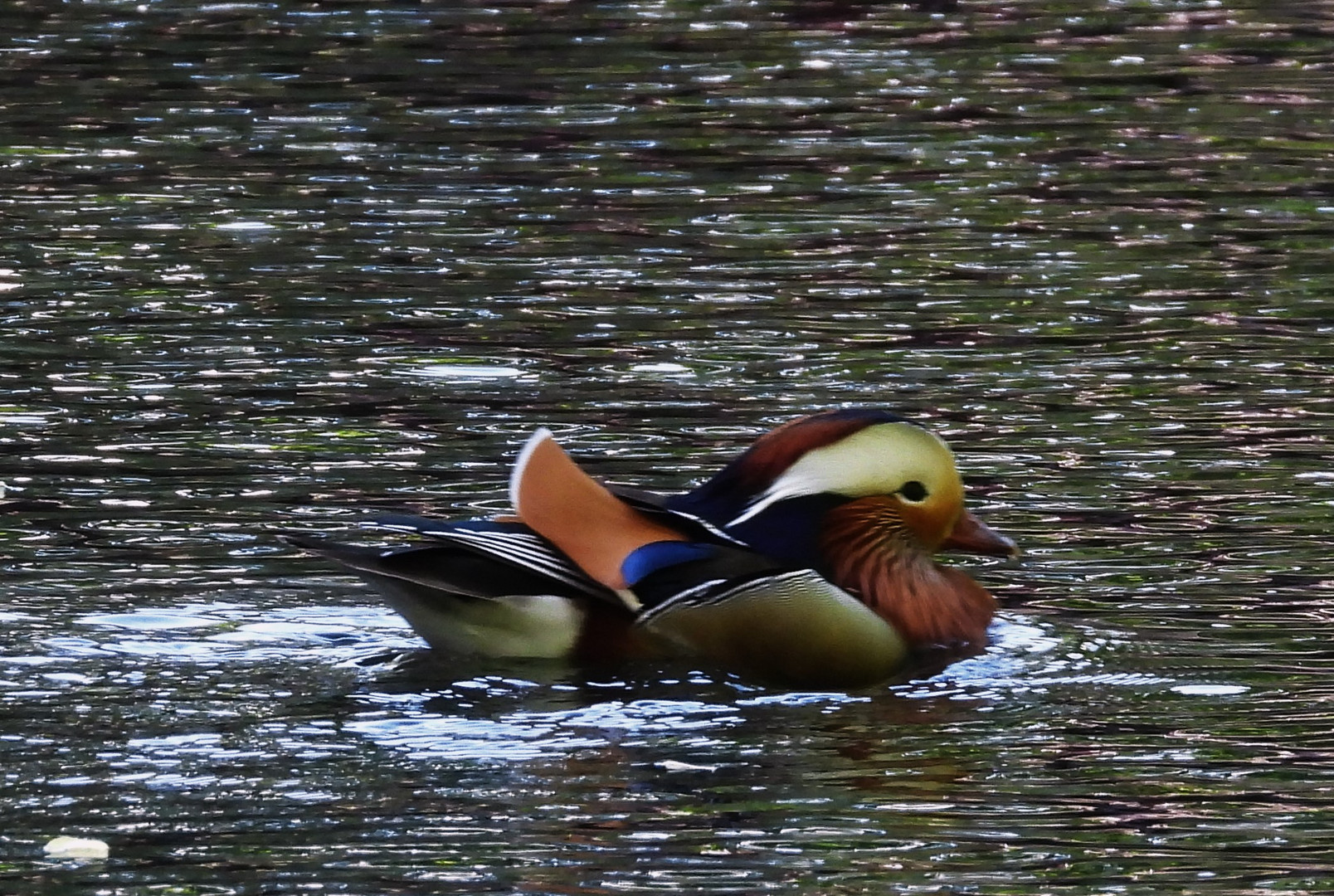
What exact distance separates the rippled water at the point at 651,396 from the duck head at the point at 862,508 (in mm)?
217

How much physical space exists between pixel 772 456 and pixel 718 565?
1.28 feet

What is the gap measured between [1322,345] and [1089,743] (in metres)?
4.36

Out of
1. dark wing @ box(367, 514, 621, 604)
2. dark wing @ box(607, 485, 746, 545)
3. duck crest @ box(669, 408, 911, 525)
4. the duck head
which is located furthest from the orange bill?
dark wing @ box(367, 514, 621, 604)

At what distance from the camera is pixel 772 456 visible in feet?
24.2

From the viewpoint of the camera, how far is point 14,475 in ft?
29.7

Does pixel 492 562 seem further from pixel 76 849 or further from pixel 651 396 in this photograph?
pixel 651 396

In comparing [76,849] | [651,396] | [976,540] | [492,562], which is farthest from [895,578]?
[651,396]

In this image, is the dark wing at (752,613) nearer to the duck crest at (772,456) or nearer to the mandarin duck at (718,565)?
the mandarin duck at (718,565)

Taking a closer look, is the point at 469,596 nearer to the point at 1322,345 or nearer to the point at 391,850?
the point at 391,850

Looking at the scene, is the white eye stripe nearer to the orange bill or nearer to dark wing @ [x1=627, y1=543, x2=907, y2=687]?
the orange bill

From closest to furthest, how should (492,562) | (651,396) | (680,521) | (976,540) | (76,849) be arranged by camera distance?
(76,849) → (492,562) → (680,521) → (976,540) → (651,396)

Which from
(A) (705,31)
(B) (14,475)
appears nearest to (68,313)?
(B) (14,475)

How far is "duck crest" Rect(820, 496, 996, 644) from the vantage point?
741 centimetres

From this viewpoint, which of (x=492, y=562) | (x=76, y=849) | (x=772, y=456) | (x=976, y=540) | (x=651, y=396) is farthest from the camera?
(x=651, y=396)
